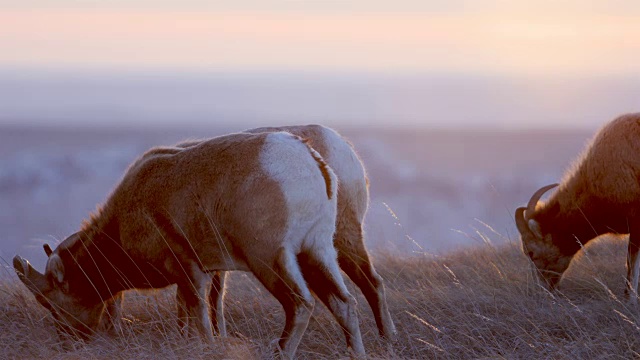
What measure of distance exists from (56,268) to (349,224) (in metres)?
2.43

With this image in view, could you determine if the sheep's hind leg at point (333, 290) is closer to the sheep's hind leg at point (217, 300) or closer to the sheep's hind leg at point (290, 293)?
the sheep's hind leg at point (290, 293)

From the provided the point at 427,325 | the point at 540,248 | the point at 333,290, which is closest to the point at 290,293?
the point at 333,290

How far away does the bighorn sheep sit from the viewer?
310 inches

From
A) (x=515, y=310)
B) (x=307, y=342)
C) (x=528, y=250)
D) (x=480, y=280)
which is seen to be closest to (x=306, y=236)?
(x=307, y=342)

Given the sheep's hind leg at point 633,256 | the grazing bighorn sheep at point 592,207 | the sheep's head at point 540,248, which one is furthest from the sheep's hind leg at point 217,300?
the sheep's hind leg at point 633,256

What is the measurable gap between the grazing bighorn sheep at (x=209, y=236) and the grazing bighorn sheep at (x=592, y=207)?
3453 millimetres

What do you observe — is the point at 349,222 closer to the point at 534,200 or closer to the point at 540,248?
the point at 540,248

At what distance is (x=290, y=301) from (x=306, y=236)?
484 millimetres

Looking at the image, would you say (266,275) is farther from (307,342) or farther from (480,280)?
(480,280)

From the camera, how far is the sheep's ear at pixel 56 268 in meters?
7.88

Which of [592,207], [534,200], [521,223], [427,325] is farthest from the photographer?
[534,200]

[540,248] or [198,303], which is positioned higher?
[198,303]

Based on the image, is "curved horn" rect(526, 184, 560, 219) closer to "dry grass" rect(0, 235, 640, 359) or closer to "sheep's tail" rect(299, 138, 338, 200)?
"dry grass" rect(0, 235, 640, 359)

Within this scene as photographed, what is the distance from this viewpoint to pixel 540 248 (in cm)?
1005
